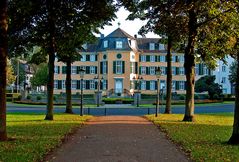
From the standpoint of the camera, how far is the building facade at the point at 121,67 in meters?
87.2

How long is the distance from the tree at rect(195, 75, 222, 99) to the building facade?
13429 millimetres

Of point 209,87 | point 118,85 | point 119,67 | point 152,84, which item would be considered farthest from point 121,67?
point 209,87

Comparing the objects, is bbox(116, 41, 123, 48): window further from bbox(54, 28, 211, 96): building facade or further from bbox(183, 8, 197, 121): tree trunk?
bbox(183, 8, 197, 121): tree trunk

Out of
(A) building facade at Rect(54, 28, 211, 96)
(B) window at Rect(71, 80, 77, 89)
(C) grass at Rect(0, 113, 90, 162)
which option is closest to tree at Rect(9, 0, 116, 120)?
(C) grass at Rect(0, 113, 90, 162)

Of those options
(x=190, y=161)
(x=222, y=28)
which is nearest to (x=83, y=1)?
(x=222, y=28)

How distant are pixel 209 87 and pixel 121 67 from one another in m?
21.9

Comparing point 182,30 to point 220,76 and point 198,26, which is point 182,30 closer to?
point 198,26

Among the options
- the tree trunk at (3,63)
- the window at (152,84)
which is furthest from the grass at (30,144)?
the window at (152,84)

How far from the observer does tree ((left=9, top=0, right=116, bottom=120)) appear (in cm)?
2455

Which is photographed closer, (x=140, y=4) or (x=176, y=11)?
(x=176, y=11)

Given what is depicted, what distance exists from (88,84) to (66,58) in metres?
57.4

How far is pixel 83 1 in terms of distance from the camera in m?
24.7

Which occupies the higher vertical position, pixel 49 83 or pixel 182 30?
pixel 182 30

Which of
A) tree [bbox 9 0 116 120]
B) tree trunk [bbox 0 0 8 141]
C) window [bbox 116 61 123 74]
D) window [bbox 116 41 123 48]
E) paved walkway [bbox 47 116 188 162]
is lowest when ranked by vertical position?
paved walkway [bbox 47 116 188 162]
